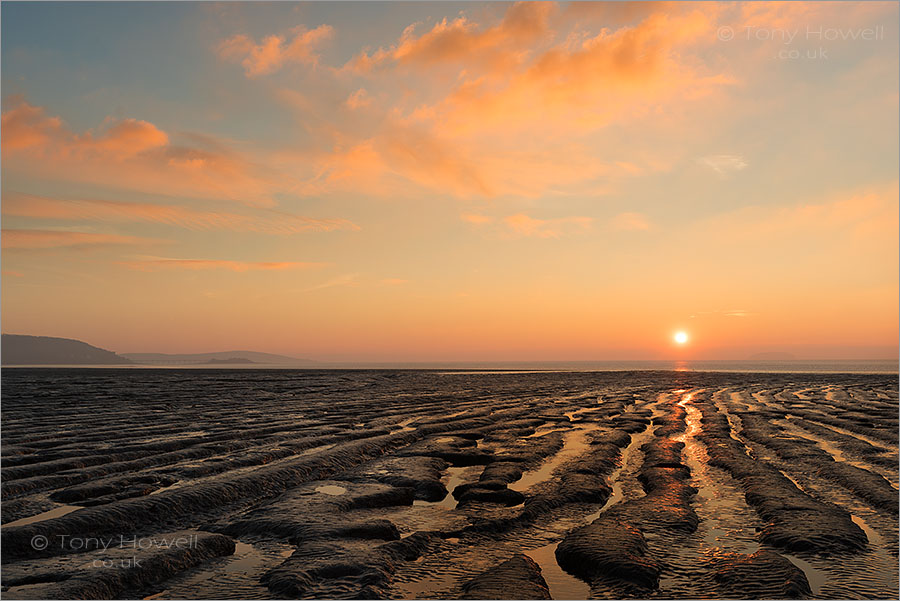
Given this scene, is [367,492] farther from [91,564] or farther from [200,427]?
[200,427]

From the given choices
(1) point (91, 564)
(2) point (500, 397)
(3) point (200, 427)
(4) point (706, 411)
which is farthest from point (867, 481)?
(2) point (500, 397)

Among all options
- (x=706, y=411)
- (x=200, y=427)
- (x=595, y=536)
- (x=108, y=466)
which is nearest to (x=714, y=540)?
(x=595, y=536)

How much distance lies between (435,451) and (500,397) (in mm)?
14538

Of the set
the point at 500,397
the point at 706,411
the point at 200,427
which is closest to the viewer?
the point at 200,427

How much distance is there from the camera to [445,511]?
709 centimetres

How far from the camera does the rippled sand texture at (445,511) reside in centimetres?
477

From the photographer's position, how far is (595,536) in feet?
18.7

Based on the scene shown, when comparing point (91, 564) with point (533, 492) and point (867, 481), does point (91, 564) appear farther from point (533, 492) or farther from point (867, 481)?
point (867, 481)

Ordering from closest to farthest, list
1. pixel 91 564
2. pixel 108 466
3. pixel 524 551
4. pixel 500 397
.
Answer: pixel 91 564 < pixel 524 551 < pixel 108 466 < pixel 500 397

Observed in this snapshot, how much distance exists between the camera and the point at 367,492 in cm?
776

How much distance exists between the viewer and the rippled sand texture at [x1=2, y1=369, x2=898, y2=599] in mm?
4773

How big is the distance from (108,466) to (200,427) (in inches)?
196

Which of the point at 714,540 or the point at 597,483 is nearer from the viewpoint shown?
the point at 714,540

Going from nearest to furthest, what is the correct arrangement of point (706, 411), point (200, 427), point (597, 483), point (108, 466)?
1. point (597, 483)
2. point (108, 466)
3. point (200, 427)
4. point (706, 411)
